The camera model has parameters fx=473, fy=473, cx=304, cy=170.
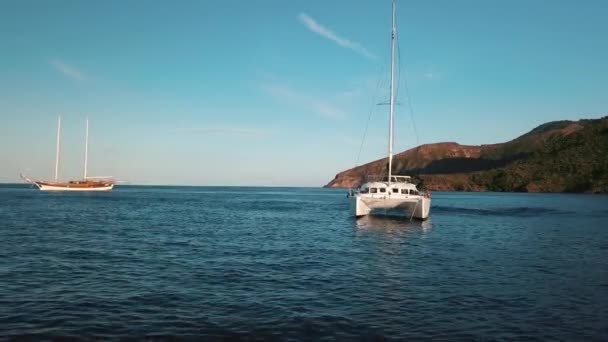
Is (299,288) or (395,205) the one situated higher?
(395,205)

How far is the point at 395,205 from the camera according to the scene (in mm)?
45719

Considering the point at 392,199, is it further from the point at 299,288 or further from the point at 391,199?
the point at 299,288

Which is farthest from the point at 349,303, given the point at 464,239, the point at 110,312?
the point at 464,239

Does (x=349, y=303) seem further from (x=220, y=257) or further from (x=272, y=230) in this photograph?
(x=272, y=230)

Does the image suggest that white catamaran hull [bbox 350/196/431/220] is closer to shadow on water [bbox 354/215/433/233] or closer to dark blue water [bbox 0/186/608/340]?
shadow on water [bbox 354/215/433/233]

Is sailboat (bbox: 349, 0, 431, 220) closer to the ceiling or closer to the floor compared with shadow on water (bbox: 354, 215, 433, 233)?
closer to the ceiling

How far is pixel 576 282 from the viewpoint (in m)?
18.1

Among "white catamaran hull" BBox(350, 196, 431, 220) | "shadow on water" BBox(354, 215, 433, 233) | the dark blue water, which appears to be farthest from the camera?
"white catamaran hull" BBox(350, 196, 431, 220)

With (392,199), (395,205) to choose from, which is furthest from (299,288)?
(395,205)

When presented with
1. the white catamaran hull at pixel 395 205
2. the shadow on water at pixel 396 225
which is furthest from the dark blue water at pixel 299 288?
the white catamaran hull at pixel 395 205

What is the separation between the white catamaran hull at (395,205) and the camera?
44.7 meters

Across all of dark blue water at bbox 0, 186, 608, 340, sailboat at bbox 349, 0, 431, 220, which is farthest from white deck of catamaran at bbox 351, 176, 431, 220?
dark blue water at bbox 0, 186, 608, 340

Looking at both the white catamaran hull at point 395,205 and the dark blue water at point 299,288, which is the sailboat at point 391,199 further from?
the dark blue water at point 299,288

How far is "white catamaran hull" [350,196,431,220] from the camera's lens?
147 ft
